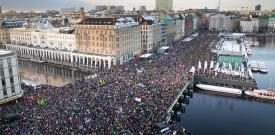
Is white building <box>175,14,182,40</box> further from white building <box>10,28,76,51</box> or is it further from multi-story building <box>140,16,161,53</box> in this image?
white building <box>10,28,76,51</box>

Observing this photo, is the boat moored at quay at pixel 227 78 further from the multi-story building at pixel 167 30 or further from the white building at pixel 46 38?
the multi-story building at pixel 167 30

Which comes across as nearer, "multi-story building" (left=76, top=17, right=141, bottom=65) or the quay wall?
the quay wall

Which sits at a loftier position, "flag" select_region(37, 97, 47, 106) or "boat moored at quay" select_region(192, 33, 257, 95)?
"flag" select_region(37, 97, 47, 106)

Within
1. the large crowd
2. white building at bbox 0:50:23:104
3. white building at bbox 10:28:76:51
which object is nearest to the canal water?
the large crowd

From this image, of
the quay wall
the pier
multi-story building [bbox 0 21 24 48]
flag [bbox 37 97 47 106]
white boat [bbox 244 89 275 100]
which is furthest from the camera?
multi-story building [bbox 0 21 24 48]

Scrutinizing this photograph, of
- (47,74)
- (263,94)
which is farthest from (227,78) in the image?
(47,74)

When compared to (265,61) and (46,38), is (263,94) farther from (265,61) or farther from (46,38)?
(46,38)

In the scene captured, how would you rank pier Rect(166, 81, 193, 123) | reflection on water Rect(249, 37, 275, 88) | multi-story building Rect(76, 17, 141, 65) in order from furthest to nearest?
multi-story building Rect(76, 17, 141, 65), reflection on water Rect(249, 37, 275, 88), pier Rect(166, 81, 193, 123)

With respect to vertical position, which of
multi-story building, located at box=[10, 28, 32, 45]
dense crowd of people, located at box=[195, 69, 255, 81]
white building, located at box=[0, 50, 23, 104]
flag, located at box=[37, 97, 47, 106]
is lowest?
dense crowd of people, located at box=[195, 69, 255, 81]
